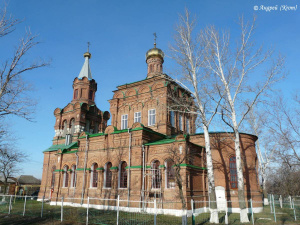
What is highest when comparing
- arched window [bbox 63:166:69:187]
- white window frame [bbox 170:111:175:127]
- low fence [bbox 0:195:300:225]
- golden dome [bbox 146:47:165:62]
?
golden dome [bbox 146:47:165:62]

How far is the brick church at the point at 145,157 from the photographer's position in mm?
17156

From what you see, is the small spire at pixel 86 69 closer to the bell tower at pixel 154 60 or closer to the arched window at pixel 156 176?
the bell tower at pixel 154 60

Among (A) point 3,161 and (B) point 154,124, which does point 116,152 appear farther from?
(A) point 3,161

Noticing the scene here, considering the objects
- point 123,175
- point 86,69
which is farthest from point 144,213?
point 86,69

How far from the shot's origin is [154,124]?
23.2 m

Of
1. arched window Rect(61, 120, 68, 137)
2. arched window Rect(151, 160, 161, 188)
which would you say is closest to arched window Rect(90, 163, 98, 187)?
arched window Rect(151, 160, 161, 188)

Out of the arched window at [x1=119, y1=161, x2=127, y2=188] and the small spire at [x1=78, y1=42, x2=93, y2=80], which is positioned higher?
the small spire at [x1=78, y1=42, x2=93, y2=80]

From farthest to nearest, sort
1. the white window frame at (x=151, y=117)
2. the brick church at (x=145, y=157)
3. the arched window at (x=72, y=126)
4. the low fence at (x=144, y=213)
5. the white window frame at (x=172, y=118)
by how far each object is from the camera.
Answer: the arched window at (x=72, y=126) < the white window frame at (x=172, y=118) < the white window frame at (x=151, y=117) < the brick church at (x=145, y=157) < the low fence at (x=144, y=213)

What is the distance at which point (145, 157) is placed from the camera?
18.2 metres

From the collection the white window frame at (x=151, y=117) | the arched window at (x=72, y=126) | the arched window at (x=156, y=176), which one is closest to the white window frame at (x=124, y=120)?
the white window frame at (x=151, y=117)

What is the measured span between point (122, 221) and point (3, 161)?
2135 cm

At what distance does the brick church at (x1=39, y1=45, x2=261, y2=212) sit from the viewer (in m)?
17.2

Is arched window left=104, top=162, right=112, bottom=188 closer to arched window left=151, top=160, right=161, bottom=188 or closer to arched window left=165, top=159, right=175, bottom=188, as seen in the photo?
arched window left=151, top=160, right=161, bottom=188

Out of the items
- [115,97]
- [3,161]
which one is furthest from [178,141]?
[3,161]
